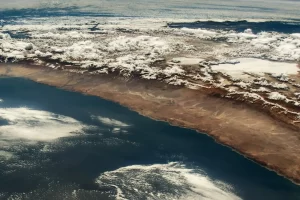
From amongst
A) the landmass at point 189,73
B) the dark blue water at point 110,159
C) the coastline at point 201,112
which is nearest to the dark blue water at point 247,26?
the landmass at point 189,73

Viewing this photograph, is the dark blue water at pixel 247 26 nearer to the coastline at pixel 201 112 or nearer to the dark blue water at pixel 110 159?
the coastline at pixel 201 112

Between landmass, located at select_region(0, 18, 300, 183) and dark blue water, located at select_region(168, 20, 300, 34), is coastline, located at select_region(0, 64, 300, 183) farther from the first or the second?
dark blue water, located at select_region(168, 20, 300, 34)

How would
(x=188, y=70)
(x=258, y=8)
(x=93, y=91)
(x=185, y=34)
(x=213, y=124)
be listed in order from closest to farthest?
(x=213, y=124) → (x=93, y=91) → (x=188, y=70) → (x=185, y=34) → (x=258, y=8)

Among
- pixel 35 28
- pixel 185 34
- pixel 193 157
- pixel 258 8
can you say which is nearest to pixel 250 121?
pixel 193 157

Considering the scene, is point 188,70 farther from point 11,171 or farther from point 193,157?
point 11,171

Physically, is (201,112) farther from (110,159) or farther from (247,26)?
(247,26)

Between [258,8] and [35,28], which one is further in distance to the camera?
[258,8]

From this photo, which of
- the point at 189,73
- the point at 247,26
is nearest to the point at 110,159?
the point at 189,73
